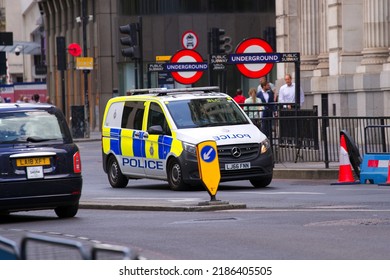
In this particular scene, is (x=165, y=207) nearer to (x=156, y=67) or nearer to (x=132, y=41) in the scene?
(x=156, y=67)

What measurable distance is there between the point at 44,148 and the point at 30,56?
9510 centimetres

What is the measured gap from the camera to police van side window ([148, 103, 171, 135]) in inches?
935

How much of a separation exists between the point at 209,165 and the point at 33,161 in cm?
250

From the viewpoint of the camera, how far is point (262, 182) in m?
23.6

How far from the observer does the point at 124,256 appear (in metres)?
6.34

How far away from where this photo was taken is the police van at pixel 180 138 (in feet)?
75.2

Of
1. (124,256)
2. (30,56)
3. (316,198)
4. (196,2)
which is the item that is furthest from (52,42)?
(124,256)

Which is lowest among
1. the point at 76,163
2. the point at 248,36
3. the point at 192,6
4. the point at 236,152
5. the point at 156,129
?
the point at 236,152

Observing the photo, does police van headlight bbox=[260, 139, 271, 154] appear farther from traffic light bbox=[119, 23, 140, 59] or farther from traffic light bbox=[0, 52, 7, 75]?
traffic light bbox=[0, 52, 7, 75]

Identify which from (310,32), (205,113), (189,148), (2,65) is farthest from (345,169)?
(2,65)

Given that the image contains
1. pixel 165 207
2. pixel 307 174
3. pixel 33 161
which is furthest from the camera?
pixel 307 174

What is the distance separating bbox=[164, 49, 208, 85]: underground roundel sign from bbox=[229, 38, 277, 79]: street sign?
1.59 metres

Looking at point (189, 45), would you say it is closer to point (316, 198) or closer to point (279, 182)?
point (279, 182)

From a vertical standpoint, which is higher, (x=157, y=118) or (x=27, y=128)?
(x=27, y=128)
